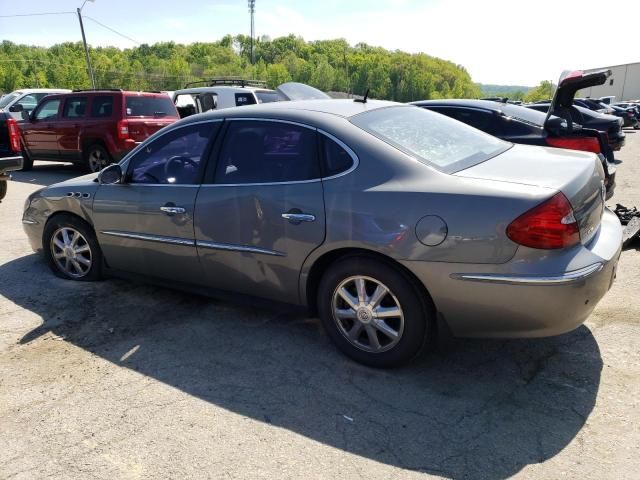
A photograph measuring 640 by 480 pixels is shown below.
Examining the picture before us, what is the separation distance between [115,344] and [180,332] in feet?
1.44

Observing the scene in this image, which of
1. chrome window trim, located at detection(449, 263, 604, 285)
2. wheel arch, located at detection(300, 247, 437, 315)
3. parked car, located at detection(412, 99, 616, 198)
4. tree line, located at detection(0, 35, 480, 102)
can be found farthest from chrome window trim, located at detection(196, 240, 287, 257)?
tree line, located at detection(0, 35, 480, 102)

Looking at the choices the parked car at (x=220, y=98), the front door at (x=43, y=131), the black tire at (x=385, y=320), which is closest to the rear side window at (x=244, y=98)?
the parked car at (x=220, y=98)

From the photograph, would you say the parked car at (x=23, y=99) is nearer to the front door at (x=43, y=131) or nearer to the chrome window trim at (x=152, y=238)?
the front door at (x=43, y=131)

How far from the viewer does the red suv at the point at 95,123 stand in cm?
998

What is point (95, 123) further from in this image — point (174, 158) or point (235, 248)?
point (235, 248)

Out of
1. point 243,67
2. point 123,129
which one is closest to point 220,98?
point 123,129

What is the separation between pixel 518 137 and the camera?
20.8 feet

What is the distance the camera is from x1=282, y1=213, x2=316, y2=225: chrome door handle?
3.12 meters

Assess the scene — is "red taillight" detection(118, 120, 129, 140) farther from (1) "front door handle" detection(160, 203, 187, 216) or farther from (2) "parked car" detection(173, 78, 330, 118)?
(1) "front door handle" detection(160, 203, 187, 216)

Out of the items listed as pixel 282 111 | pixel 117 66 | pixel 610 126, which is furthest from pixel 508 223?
pixel 117 66

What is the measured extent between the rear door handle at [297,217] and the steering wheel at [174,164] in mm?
1040

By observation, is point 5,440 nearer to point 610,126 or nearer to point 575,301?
point 575,301

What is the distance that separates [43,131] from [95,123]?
5.74 feet

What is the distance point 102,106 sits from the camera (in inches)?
401
